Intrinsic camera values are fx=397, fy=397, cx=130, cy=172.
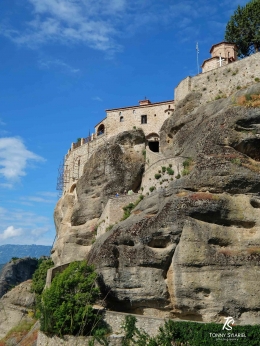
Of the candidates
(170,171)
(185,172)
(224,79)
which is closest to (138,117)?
(224,79)

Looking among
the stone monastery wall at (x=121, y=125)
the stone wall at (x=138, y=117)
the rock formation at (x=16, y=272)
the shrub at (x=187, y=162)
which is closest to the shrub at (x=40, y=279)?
A: the stone monastery wall at (x=121, y=125)

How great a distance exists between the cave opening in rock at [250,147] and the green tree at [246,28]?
21.9 meters

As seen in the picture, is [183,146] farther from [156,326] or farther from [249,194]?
[156,326]

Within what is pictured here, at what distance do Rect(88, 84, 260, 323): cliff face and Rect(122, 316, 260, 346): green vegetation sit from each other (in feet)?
4.78

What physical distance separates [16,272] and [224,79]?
43989mm

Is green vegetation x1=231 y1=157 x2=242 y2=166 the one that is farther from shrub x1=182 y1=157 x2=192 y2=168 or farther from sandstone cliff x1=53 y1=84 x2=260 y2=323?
shrub x1=182 y1=157 x2=192 y2=168

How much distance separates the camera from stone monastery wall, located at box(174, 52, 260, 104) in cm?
3253

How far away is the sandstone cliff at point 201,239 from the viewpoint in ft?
68.1

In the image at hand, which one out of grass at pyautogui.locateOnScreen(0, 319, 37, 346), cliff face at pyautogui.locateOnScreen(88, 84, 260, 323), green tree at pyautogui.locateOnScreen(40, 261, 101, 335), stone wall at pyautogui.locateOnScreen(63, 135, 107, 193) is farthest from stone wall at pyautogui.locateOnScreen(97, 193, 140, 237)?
stone wall at pyautogui.locateOnScreen(63, 135, 107, 193)

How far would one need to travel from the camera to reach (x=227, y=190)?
2331cm

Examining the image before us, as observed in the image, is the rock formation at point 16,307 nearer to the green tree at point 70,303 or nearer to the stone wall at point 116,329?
the green tree at point 70,303

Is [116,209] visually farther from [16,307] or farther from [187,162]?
[16,307]

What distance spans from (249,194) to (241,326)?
7.74 meters

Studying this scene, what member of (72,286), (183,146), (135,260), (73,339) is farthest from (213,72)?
(73,339)
